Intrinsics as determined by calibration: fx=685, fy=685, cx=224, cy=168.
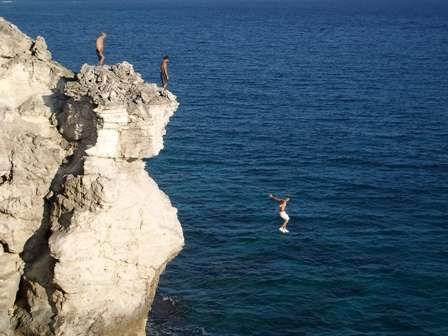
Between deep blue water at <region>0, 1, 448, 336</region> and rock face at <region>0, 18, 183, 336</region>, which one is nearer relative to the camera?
rock face at <region>0, 18, 183, 336</region>

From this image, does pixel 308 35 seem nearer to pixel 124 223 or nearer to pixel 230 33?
pixel 230 33

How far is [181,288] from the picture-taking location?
36156 millimetres

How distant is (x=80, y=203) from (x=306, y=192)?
2604 centimetres

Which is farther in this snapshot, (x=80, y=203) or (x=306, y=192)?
(x=306, y=192)

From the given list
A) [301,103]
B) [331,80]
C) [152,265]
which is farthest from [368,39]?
[152,265]

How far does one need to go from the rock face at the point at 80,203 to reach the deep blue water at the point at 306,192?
6.38 metres

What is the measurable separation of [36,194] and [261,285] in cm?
1439

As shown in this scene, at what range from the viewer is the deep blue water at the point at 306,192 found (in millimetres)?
34156

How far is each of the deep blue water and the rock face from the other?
6384 millimetres

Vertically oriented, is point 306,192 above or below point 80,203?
below

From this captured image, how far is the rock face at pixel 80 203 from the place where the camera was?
25359 mm

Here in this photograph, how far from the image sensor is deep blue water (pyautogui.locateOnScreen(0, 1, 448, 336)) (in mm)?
34156

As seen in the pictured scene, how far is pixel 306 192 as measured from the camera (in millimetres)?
48938

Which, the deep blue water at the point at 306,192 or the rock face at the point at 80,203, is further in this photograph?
the deep blue water at the point at 306,192
